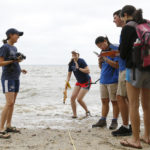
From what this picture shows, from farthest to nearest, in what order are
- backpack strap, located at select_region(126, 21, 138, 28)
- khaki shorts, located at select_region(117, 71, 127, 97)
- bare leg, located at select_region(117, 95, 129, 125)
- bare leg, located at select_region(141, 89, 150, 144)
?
bare leg, located at select_region(117, 95, 129, 125) → khaki shorts, located at select_region(117, 71, 127, 97) → bare leg, located at select_region(141, 89, 150, 144) → backpack strap, located at select_region(126, 21, 138, 28)

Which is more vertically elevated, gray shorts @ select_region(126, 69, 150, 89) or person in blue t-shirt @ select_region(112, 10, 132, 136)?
gray shorts @ select_region(126, 69, 150, 89)

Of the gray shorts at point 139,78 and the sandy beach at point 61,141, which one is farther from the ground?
the gray shorts at point 139,78

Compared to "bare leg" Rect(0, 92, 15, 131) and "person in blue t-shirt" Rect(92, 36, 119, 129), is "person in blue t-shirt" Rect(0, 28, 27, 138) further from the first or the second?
"person in blue t-shirt" Rect(92, 36, 119, 129)

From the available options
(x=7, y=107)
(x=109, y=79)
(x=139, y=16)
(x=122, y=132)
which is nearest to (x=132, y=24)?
(x=139, y=16)

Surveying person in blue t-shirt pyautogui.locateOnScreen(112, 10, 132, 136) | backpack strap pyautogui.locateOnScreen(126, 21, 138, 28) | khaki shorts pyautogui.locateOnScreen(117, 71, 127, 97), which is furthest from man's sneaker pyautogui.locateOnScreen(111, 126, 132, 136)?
backpack strap pyautogui.locateOnScreen(126, 21, 138, 28)

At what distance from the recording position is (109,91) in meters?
4.71

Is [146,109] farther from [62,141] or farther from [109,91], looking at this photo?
[62,141]

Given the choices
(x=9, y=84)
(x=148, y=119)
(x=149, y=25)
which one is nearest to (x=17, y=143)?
(x=9, y=84)

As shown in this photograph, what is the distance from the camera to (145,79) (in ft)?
10.4

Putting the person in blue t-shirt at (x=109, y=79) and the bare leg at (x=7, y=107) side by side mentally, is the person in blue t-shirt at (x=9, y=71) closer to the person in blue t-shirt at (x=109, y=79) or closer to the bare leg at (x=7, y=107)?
the bare leg at (x=7, y=107)

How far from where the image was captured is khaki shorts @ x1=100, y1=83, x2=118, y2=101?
15.3 feet

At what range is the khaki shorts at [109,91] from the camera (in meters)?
4.66

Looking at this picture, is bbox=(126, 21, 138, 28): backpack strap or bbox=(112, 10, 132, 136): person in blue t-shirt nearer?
bbox=(126, 21, 138, 28): backpack strap

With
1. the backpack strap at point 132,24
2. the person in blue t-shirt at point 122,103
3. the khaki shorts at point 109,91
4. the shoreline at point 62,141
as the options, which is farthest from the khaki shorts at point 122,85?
the backpack strap at point 132,24
